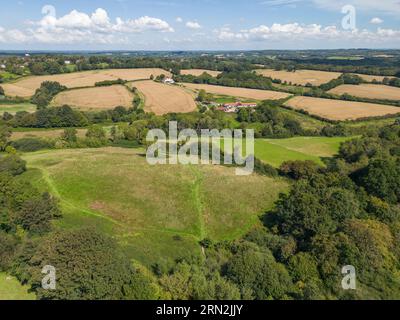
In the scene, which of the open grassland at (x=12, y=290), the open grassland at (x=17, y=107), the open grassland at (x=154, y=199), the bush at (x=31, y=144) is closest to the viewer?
the open grassland at (x=12, y=290)

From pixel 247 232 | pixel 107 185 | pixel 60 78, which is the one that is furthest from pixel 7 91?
pixel 247 232

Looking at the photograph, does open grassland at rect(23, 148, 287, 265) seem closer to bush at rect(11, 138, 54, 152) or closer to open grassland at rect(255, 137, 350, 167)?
bush at rect(11, 138, 54, 152)

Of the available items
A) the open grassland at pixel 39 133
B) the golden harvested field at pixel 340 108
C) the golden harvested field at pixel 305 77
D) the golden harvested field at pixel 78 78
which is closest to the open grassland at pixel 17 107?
the golden harvested field at pixel 78 78

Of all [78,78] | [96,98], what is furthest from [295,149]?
[78,78]

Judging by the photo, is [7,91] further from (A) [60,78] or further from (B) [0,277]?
(B) [0,277]

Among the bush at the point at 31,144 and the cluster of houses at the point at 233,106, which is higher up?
the cluster of houses at the point at 233,106

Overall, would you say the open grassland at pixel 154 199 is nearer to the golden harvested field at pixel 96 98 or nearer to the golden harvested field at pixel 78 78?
the golden harvested field at pixel 96 98

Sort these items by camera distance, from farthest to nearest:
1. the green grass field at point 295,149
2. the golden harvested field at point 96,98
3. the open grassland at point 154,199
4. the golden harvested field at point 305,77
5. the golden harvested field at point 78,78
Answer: the golden harvested field at point 305,77 < the golden harvested field at point 78,78 < the golden harvested field at point 96,98 < the green grass field at point 295,149 < the open grassland at point 154,199

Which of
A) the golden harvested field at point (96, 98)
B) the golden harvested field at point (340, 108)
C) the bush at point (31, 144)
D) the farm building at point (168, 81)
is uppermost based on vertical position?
the farm building at point (168, 81)
